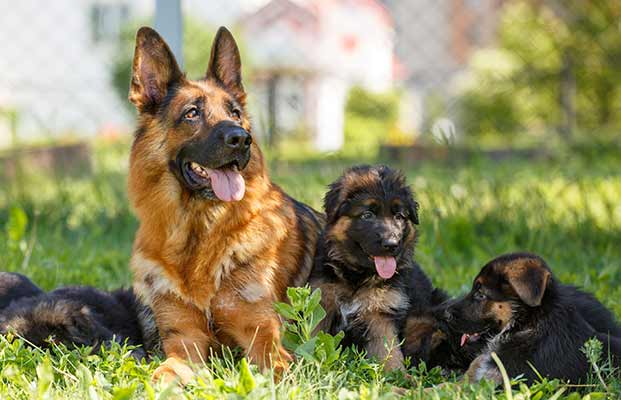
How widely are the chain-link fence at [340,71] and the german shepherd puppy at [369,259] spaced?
291cm

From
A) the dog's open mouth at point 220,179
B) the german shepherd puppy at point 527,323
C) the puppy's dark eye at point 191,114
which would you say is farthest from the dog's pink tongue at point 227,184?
the german shepherd puppy at point 527,323

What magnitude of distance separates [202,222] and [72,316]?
81 cm

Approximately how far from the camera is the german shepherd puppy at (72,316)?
173 inches

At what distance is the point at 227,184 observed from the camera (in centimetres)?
441

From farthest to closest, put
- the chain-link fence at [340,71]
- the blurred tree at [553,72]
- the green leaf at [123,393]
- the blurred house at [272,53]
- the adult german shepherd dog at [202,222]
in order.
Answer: the blurred tree at [553,72], the chain-link fence at [340,71], the blurred house at [272,53], the adult german shepherd dog at [202,222], the green leaf at [123,393]

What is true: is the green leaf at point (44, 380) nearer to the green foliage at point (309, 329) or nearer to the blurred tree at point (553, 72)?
the green foliage at point (309, 329)

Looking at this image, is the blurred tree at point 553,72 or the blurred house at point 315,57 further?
the blurred tree at point 553,72

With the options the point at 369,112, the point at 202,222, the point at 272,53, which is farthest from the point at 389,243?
the point at 369,112

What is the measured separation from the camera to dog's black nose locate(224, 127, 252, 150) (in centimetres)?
426

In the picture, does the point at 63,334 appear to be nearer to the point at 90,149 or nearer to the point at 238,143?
the point at 238,143

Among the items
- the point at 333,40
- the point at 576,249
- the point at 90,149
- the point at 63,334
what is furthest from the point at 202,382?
the point at 333,40

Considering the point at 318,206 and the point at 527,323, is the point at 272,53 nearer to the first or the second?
the point at 318,206

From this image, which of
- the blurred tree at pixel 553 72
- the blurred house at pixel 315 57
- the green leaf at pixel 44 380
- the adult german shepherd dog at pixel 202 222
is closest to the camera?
the green leaf at pixel 44 380

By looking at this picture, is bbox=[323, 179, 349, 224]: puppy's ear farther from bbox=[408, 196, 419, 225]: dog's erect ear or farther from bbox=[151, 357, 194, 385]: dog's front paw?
bbox=[151, 357, 194, 385]: dog's front paw
